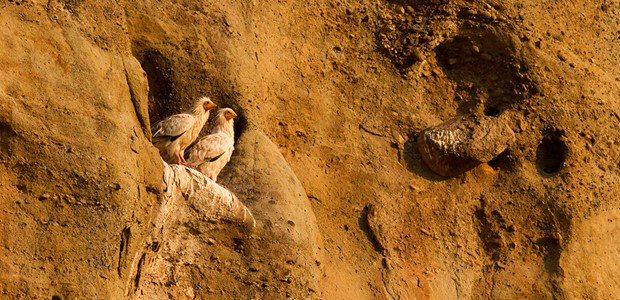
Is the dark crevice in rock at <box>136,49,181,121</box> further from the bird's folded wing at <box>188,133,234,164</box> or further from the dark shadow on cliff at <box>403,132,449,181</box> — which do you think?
the dark shadow on cliff at <box>403,132,449,181</box>

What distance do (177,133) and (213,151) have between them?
1.15 feet

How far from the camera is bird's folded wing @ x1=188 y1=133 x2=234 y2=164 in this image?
10445 millimetres

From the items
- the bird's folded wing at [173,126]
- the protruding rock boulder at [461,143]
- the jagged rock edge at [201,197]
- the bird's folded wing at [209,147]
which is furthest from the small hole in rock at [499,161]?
the jagged rock edge at [201,197]

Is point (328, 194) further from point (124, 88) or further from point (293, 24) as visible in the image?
point (124, 88)

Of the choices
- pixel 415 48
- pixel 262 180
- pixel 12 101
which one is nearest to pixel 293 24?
pixel 415 48

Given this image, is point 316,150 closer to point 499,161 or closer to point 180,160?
point 180,160

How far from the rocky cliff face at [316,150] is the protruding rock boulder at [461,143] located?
115 mm

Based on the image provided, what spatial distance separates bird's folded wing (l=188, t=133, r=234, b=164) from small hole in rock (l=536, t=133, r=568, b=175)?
370cm

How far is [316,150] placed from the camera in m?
11.7

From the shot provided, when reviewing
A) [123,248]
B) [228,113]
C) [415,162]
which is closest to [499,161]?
[415,162]

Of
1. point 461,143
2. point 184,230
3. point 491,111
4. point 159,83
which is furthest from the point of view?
point 491,111

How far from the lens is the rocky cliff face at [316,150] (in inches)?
316

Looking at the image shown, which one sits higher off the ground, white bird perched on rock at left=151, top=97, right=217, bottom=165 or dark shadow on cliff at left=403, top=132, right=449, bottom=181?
white bird perched on rock at left=151, top=97, right=217, bottom=165

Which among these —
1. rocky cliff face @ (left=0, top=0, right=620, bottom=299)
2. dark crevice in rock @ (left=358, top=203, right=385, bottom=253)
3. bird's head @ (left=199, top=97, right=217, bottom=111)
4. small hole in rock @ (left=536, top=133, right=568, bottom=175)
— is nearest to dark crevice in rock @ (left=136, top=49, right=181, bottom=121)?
rocky cliff face @ (left=0, top=0, right=620, bottom=299)
